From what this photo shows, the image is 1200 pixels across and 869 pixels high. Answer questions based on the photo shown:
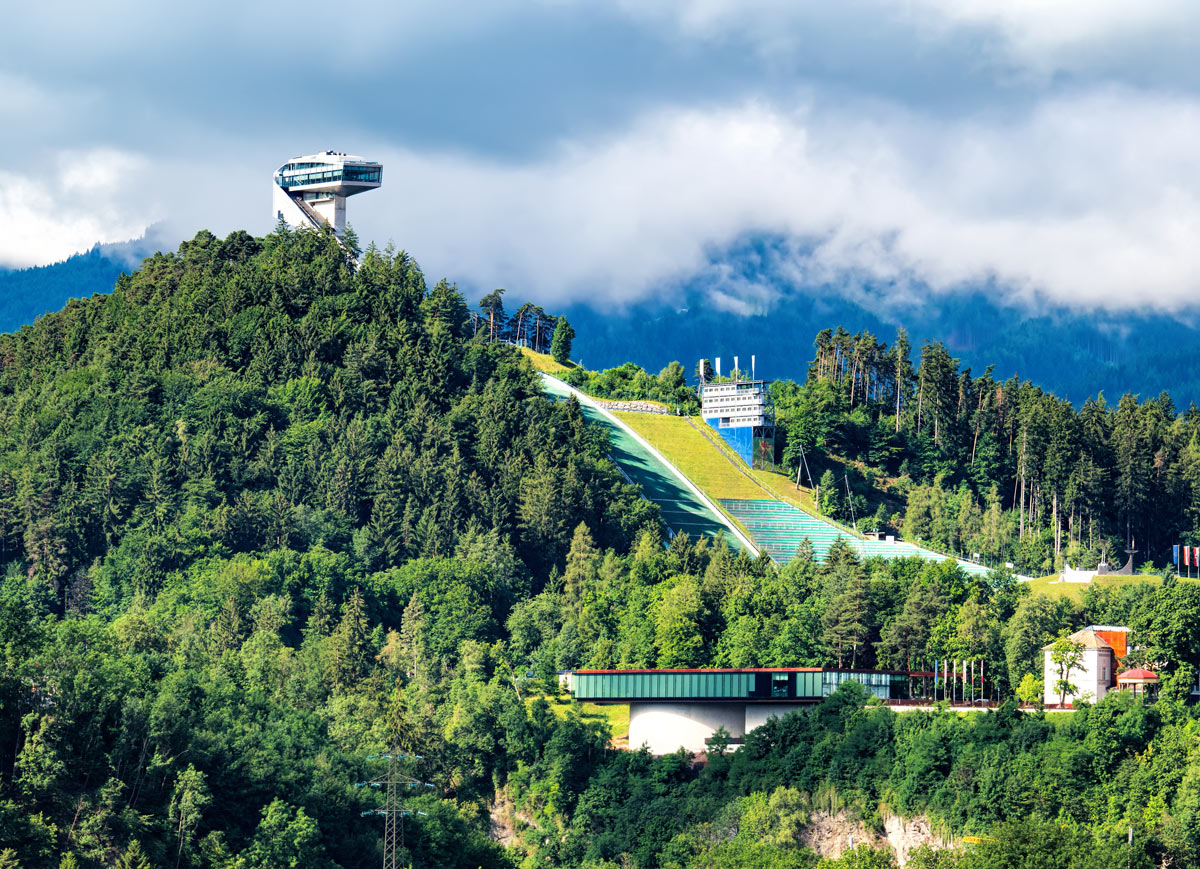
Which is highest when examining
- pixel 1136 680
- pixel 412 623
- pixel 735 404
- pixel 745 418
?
pixel 735 404

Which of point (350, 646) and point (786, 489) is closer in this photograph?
point (350, 646)

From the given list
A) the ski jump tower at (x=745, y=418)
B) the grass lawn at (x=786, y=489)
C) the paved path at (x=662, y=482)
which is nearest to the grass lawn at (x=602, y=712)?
the paved path at (x=662, y=482)

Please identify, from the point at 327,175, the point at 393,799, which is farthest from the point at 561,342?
the point at 393,799

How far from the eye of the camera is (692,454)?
14488 cm

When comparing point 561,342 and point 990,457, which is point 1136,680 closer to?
point 990,457

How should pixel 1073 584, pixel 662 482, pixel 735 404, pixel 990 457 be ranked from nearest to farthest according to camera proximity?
1. pixel 1073 584
2. pixel 662 482
3. pixel 990 457
4. pixel 735 404

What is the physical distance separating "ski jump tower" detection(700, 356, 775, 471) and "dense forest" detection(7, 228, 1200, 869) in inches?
252

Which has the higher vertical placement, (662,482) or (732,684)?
(662,482)

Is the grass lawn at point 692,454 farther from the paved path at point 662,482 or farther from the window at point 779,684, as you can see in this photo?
the window at point 779,684

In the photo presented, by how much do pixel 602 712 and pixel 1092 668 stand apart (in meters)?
23.8

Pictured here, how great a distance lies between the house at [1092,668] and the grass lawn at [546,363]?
2929 inches

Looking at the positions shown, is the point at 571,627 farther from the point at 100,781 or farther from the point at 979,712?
the point at 100,781

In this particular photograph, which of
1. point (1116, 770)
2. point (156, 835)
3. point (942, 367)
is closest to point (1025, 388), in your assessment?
point (942, 367)

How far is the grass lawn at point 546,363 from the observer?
16125cm
